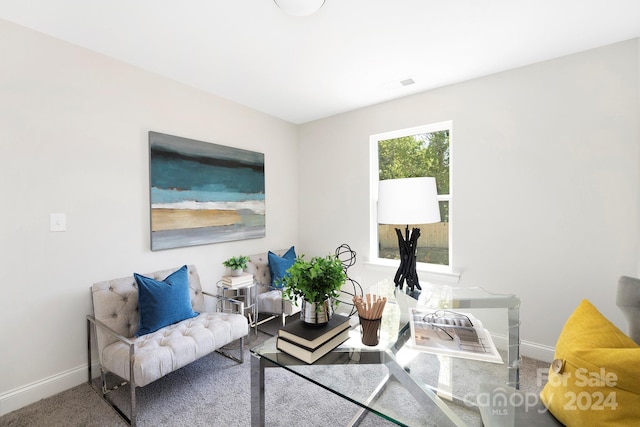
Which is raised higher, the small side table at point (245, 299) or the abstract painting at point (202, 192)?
the abstract painting at point (202, 192)

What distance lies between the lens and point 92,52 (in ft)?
7.03

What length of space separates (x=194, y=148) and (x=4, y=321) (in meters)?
1.84

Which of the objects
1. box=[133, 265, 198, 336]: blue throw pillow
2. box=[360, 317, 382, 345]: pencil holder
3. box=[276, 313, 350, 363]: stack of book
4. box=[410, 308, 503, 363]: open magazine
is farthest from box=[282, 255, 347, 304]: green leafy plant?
box=[133, 265, 198, 336]: blue throw pillow

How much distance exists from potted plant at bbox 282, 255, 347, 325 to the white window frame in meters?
1.90

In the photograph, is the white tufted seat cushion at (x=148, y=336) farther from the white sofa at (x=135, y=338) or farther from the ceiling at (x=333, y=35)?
the ceiling at (x=333, y=35)

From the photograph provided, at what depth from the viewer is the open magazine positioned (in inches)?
49.8

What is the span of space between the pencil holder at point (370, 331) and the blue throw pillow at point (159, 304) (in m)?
1.58

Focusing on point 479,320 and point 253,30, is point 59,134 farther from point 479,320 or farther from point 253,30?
point 479,320

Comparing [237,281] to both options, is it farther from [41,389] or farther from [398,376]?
[398,376]

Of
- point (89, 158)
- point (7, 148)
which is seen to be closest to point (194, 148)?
point (89, 158)

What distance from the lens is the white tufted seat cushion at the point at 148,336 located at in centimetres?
172

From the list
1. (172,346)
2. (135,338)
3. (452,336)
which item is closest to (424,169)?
(452,336)

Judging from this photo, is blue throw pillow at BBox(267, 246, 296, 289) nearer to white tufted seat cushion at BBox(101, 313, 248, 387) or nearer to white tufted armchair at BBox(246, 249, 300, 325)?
white tufted armchair at BBox(246, 249, 300, 325)

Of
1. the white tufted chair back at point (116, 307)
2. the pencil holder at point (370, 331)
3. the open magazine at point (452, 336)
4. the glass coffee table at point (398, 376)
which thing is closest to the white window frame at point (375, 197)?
the open magazine at point (452, 336)
